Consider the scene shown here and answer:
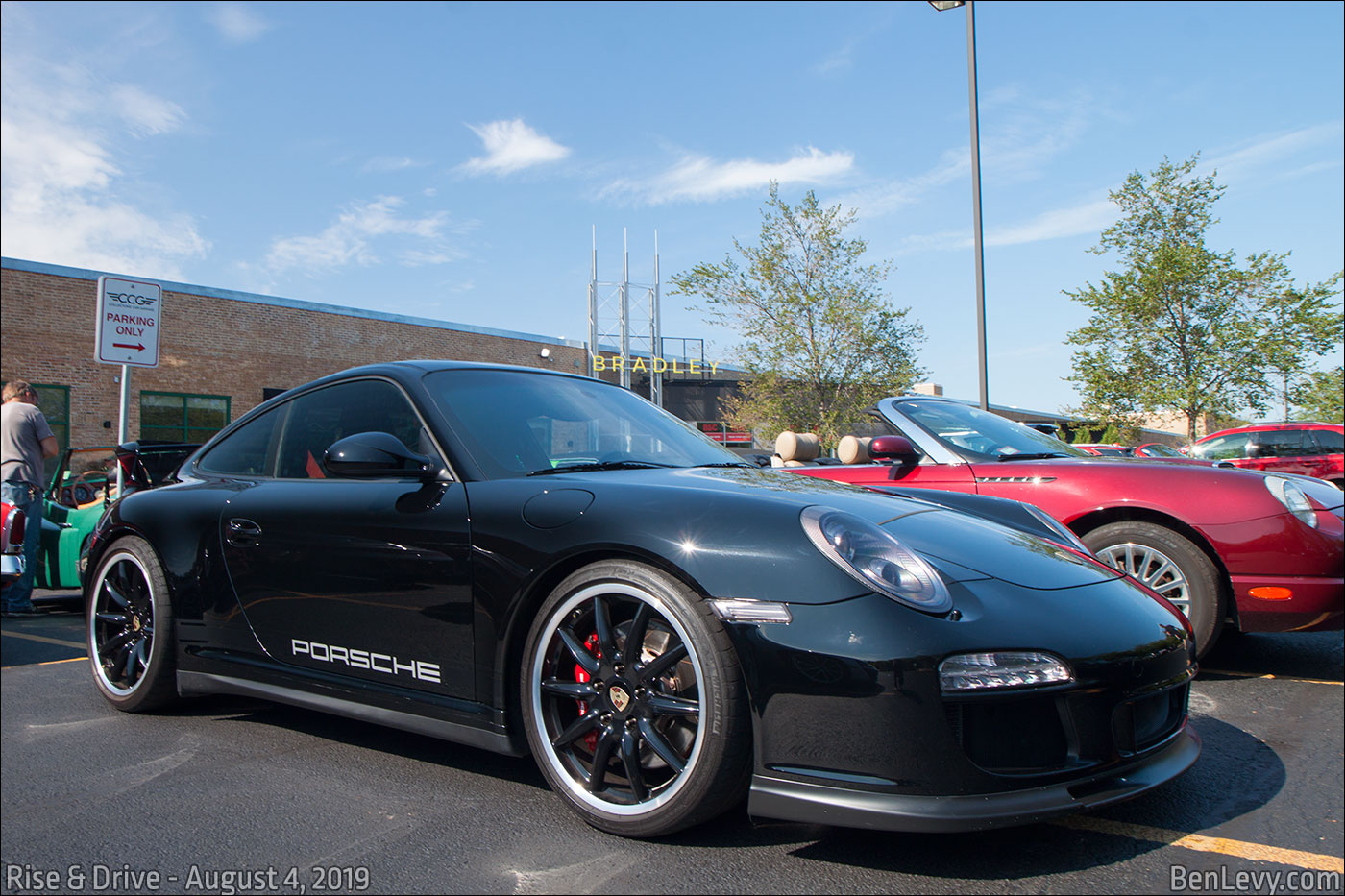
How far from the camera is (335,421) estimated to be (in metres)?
3.39

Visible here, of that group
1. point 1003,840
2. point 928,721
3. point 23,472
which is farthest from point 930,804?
point 23,472

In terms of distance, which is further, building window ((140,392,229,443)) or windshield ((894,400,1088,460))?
building window ((140,392,229,443))

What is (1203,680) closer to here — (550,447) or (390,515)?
(550,447)

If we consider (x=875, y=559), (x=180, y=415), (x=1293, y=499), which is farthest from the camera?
(x=180, y=415)

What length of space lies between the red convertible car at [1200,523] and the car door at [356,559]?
8.78ft

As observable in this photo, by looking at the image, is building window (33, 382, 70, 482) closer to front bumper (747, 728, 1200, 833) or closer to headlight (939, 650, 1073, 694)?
front bumper (747, 728, 1200, 833)

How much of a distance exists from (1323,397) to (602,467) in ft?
104

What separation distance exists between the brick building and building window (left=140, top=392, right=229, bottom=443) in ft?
0.08

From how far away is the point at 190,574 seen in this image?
3.43 metres

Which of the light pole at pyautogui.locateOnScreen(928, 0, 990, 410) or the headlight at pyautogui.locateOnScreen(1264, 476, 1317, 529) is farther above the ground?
the light pole at pyautogui.locateOnScreen(928, 0, 990, 410)

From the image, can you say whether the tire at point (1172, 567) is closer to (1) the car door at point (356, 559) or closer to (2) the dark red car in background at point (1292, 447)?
(1) the car door at point (356, 559)

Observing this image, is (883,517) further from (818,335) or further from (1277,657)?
(818,335)

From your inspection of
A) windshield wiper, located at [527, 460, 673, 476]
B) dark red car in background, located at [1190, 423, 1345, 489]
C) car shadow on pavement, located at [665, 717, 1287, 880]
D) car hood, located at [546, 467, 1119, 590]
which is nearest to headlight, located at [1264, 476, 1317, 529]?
car shadow on pavement, located at [665, 717, 1287, 880]

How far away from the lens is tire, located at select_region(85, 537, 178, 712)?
3521 mm
